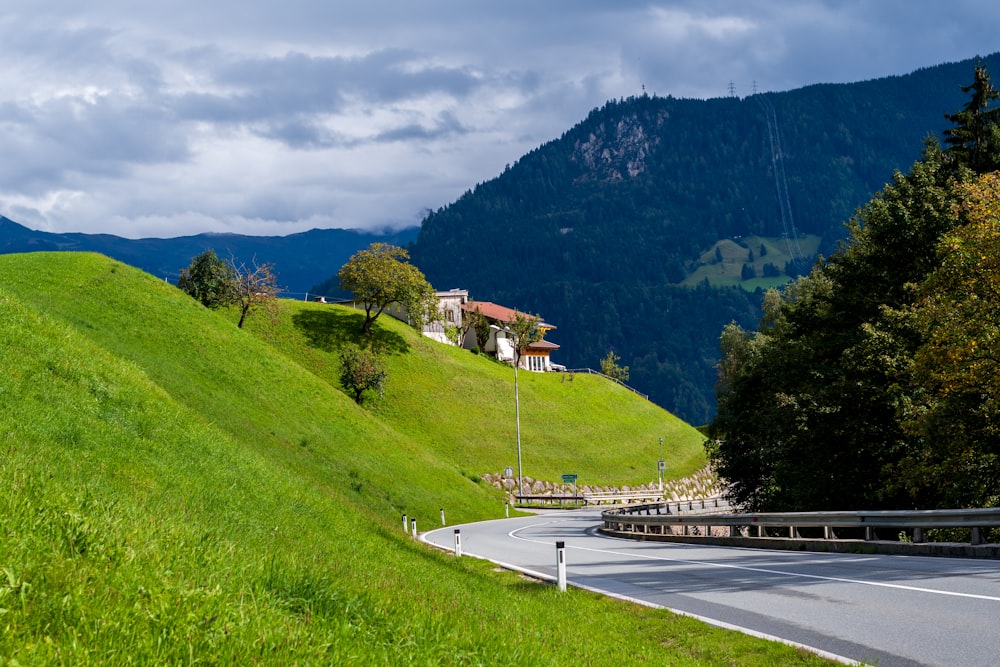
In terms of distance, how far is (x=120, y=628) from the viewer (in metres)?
4.60

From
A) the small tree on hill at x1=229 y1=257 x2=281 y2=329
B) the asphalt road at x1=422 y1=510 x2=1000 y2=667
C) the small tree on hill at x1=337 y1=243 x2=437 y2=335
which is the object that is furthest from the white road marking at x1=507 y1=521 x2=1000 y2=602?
the small tree on hill at x1=337 y1=243 x2=437 y2=335

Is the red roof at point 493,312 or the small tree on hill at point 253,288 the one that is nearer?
the small tree on hill at point 253,288

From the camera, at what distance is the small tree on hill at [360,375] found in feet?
253

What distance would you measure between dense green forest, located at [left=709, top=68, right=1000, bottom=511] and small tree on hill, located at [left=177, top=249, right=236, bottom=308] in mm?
49791

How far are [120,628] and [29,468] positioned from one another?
14.3 ft

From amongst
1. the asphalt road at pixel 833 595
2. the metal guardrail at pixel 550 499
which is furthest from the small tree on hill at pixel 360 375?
the asphalt road at pixel 833 595

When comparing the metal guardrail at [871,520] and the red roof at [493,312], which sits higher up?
the red roof at [493,312]

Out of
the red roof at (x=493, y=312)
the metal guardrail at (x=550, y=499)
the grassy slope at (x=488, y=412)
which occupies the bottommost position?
the metal guardrail at (x=550, y=499)

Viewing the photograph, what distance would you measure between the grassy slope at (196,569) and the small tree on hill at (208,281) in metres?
57.6

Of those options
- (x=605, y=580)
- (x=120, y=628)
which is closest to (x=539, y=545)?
(x=605, y=580)

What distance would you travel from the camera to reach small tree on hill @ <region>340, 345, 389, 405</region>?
7712 cm

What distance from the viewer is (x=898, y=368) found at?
2888 cm

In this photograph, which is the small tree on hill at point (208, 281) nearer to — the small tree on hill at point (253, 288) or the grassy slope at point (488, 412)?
the small tree on hill at point (253, 288)

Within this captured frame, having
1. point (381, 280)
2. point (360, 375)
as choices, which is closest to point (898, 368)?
point (360, 375)
